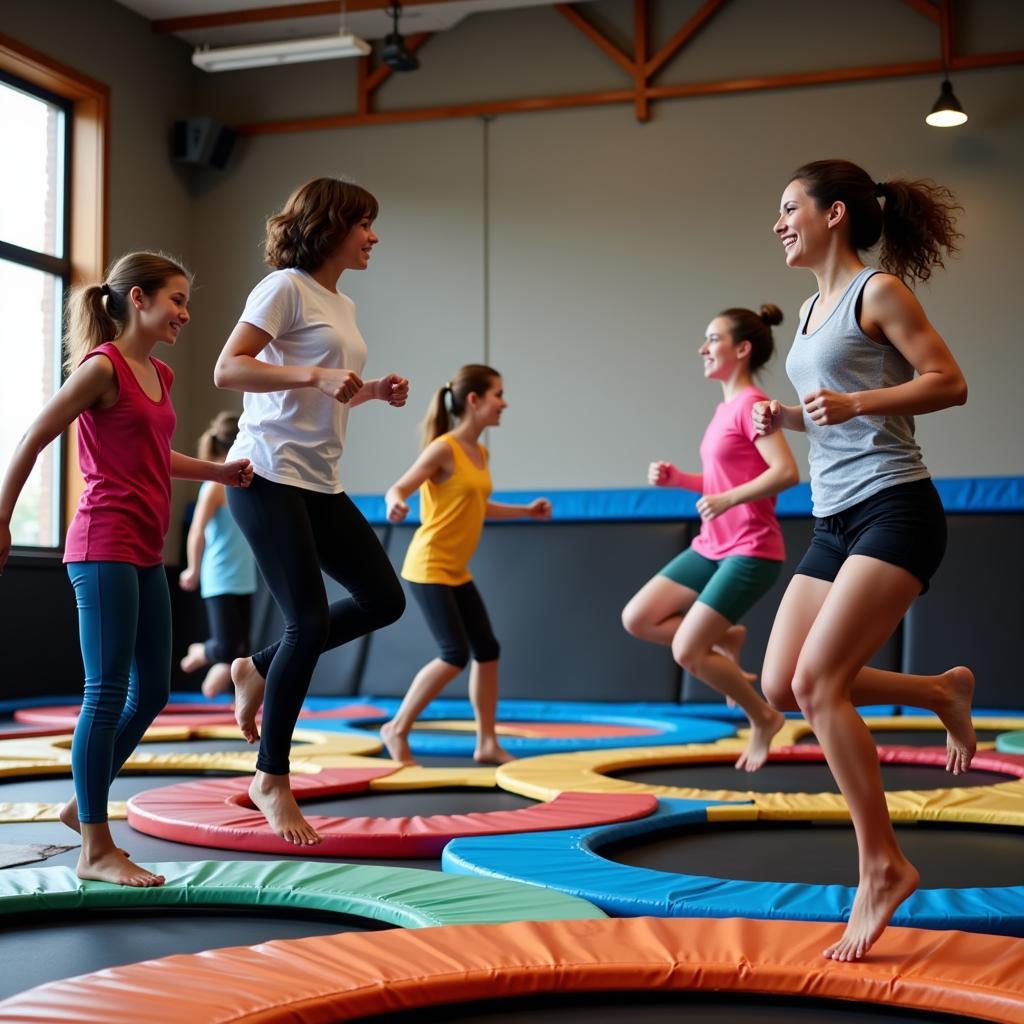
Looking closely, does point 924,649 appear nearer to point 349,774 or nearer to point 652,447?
point 652,447

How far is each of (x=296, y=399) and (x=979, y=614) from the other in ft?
13.5

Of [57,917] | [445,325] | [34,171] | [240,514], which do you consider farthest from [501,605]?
[57,917]

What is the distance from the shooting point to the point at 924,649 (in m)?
5.84

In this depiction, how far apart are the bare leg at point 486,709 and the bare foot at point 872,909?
2.30m

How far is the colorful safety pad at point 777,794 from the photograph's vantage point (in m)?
3.07

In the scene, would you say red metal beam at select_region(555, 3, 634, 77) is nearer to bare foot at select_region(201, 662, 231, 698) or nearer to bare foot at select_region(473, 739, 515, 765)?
bare foot at select_region(201, 662, 231, 698)

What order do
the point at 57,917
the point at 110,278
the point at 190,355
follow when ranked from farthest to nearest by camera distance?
the point at 190,355
the point at 110,278
the point at 57,917

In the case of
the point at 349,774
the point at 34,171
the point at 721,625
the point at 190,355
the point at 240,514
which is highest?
the point at 34,171

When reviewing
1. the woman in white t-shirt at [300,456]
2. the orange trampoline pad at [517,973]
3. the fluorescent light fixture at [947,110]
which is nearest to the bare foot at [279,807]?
the woman in white t-shirt at [300,456]

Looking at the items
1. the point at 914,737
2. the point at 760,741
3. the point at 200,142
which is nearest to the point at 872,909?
the point at 760,741

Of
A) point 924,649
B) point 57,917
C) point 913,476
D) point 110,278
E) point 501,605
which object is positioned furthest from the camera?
point 501,605

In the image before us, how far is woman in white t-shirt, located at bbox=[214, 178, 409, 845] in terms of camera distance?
100 inches

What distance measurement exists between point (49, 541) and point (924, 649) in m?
4.37

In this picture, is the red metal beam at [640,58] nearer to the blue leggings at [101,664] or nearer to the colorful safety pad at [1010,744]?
the colorful safety pad at [1010,744]
